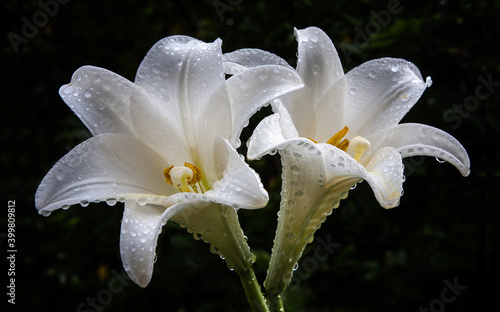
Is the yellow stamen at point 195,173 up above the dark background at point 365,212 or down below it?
above

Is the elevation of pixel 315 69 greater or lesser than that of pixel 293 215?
greater

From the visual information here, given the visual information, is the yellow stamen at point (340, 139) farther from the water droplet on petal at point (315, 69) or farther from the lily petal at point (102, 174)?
the lily petal at point (102, 174)

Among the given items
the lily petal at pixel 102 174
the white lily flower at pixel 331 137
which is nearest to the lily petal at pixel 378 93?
the white lily flower at pixel 331 137

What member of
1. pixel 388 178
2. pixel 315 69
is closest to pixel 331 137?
pixel 315 69

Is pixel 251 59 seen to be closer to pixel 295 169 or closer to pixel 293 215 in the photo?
pixel 295 169

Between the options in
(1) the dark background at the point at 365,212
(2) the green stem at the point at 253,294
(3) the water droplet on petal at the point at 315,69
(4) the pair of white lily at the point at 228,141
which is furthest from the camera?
(1) the dark background at the point at 365,212

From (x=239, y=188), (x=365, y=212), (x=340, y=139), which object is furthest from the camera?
(x=365, y=212)

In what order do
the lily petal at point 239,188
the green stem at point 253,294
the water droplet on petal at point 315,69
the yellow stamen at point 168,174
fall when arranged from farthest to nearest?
the water droplet on petal at point 315,69, the yellow stamen at point 168,174, the green stem at point 253,294, the lily petal at point 239,188

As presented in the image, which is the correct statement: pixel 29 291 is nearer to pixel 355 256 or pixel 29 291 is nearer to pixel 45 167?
pixel 45 167
